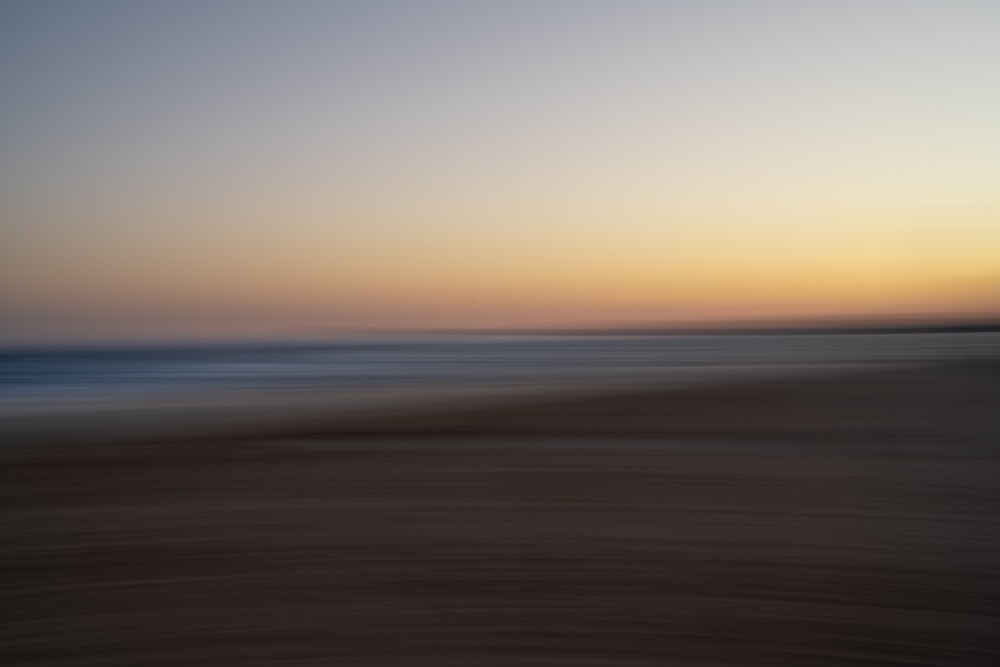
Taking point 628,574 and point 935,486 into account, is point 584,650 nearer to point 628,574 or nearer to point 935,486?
point 628,574

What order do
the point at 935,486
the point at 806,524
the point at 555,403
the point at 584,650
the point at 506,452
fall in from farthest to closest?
the point at 555,403, the point at 506,452, the point at 935,486, the point at 806,524, the point at 584,650

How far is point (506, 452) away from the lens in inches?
198

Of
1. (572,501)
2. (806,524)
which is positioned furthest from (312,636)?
(806,524)

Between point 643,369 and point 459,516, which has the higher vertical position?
point 643,369

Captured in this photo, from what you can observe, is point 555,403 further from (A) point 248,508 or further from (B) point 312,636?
(B) point 312,636

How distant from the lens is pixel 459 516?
137 inches

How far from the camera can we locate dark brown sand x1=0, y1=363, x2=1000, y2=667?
2189 millimetres

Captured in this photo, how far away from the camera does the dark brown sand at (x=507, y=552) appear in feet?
7.18

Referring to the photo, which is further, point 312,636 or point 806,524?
point 806,524

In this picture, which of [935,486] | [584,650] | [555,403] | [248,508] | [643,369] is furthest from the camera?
[643,369]

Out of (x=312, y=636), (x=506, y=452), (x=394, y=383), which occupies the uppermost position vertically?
(x=394, y=383)

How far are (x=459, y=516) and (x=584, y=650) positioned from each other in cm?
140

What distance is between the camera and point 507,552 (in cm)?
296

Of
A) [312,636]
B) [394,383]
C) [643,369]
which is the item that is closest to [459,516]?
[312,636]
